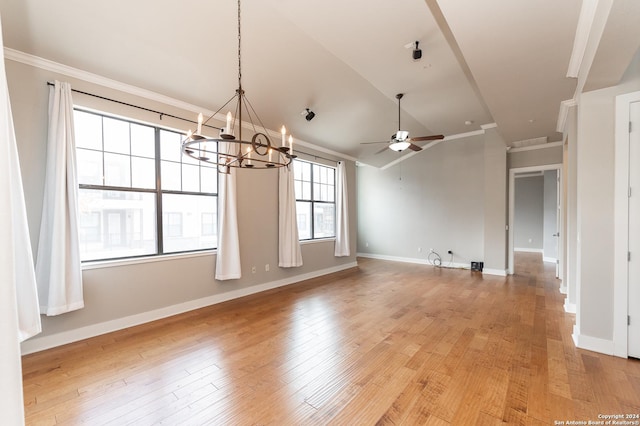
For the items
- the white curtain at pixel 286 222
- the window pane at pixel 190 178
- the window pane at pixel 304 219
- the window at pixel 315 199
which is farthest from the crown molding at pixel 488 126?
the window pane at pixel 190 178

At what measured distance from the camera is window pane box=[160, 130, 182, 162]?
3865 mm

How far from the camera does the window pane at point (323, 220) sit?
6527 millimetres

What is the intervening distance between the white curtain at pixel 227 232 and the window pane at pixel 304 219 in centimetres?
190

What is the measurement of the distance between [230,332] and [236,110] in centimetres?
319

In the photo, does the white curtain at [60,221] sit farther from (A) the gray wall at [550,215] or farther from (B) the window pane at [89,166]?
(A) the gray wall at [550,215]

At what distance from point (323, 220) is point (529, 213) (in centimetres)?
779

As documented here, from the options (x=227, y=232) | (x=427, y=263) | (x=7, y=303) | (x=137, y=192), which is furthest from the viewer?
(x=427, y=263)

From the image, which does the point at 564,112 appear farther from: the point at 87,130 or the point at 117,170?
the point at 87,130

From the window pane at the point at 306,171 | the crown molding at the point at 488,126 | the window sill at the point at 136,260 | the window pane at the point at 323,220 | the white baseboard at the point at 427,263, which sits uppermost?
the crown molding at the point at 488,126

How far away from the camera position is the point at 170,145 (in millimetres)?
3953

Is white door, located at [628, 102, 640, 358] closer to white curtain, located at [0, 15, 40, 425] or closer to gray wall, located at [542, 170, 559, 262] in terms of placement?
white curtain, located at [0, 15, 40, 425]

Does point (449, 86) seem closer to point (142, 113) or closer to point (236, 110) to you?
point (236, 110)

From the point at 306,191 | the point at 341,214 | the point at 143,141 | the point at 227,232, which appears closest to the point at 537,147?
the point at 341,214

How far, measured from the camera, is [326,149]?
6.47 meters
